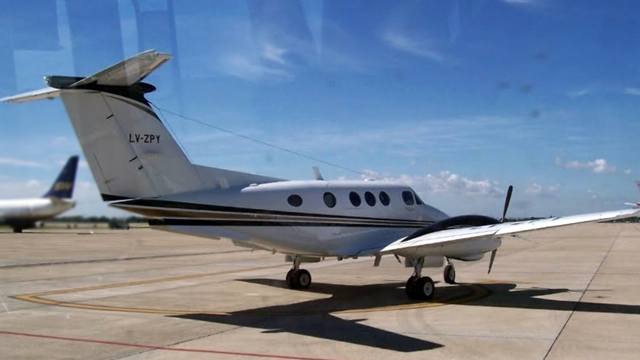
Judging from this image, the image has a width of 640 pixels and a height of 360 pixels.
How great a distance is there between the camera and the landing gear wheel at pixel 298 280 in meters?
18.4

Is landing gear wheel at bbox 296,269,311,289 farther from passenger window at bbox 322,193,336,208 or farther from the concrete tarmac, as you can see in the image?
passenger window at bbox 322,193,336,208

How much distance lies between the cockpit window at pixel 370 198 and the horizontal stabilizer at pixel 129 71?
8.15 m

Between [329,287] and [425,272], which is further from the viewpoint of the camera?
[425,272]

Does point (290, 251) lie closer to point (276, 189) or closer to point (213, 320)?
point (276, 189)

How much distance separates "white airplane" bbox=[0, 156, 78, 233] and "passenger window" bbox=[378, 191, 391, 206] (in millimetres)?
14574

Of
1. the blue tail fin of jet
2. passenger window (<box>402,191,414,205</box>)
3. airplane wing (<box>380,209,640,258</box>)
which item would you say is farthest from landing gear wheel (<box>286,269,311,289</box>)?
the blue tail fin of jet

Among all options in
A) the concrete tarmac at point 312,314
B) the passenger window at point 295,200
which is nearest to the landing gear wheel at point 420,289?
the concrete tarmac at point 312,314

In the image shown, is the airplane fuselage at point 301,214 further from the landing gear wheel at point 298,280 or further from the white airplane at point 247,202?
the landing gear wheel at point 298,280

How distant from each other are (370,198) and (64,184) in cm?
1429

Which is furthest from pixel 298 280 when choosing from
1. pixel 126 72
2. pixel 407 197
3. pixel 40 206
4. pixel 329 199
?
pixel 40 206

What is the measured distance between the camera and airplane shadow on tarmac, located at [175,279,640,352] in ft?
35.6

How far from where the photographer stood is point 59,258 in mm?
29750

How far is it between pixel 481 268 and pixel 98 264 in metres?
16.7

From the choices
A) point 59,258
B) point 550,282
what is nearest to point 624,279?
point 550,282
